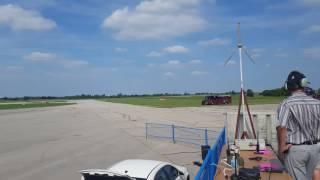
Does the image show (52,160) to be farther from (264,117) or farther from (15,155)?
(264,117)

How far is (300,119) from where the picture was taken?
180 inches

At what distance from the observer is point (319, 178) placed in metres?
4.43

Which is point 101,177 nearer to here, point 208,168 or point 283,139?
point 208,168

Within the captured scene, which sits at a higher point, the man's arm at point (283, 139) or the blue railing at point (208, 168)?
the man's arm at point (283, 139)

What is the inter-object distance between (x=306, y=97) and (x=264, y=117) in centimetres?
1033

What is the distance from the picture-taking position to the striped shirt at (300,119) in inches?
180

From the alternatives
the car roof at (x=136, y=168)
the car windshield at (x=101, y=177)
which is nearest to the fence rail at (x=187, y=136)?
the car roof at (x=136, y=168)

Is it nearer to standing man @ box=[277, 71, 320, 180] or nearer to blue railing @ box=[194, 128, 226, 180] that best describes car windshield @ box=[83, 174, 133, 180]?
blue railing @ box=[194, 128, 226, 180]

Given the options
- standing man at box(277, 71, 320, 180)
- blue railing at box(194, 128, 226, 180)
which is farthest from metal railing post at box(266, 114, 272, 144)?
standing man at box(277, 71, 320, 180)

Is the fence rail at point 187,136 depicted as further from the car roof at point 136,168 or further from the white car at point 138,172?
the car roof at point 136,168

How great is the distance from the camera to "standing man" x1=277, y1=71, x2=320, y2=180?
180 inches

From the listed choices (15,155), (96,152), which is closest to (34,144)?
(15,155)

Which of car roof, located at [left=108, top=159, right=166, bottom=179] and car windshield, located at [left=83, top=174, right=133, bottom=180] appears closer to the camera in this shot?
car windshield, located at [left=83, top=174, right=133, bottom=180]

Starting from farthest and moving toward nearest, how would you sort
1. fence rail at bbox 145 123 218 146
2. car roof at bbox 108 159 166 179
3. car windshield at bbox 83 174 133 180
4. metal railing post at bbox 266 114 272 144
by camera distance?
fence rail at bbox 145 123 218 146 → metal railing post at bbox 266 114 272 144 → car roof at bbox 108 159 166 179 → car windshield at bbox 83 174 133 180
